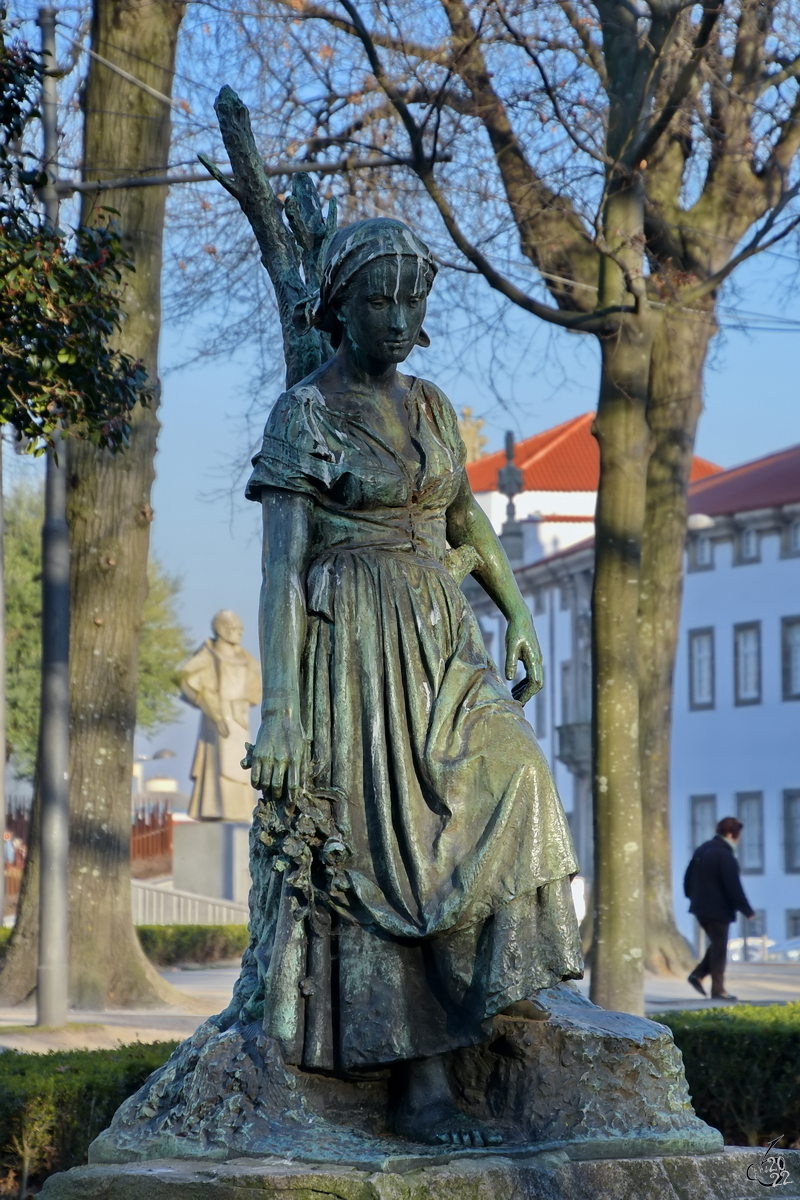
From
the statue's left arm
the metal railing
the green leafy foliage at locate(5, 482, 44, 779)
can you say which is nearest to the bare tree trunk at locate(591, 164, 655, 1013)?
the statue's left arm

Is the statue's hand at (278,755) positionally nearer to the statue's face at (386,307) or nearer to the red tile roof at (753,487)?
the statue's face at (386,307)

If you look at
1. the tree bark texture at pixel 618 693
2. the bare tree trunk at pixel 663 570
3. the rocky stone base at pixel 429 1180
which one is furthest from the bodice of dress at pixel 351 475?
the bare tree trunk at pixel 663 570

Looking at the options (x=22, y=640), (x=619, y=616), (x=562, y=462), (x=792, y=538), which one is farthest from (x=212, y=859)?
(x=562, y=462)

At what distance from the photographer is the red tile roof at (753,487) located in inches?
1848

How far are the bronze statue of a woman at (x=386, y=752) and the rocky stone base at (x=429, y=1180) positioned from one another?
9.1 inches

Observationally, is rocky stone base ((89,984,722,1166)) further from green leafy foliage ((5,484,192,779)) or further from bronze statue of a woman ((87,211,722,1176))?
green leafy foliage ((5,484,192,779))

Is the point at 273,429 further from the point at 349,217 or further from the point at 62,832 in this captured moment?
the point at 349,217

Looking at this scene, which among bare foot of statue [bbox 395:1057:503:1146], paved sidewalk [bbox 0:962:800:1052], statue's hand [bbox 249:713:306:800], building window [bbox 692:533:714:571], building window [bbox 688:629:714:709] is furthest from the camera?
building window [bbox 688:629:714:709]

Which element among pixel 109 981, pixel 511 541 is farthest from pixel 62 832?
pixel 511 541

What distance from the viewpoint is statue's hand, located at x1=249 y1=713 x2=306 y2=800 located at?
16.5 ft

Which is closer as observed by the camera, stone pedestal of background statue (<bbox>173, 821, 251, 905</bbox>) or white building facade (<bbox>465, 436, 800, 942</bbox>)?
stone pedestal of background statue (<bbox>173, 821, 251, 905</bbox>)

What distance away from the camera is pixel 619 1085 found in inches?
199

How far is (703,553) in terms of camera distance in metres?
50.5

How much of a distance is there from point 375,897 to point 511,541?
1932 inches
